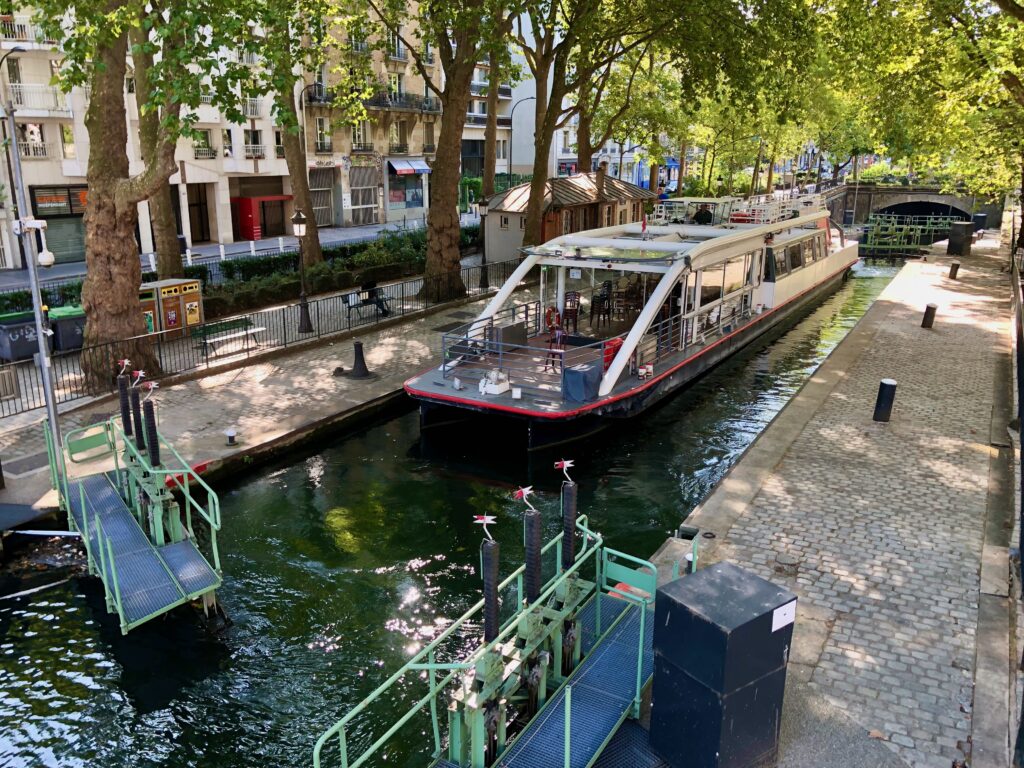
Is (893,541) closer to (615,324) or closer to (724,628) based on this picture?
(724,628)

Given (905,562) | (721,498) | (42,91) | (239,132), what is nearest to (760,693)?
(905,562)

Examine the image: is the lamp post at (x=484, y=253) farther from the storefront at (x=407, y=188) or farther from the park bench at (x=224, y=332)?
the storefront at (x=407, y=188)

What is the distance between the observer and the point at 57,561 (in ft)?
36.2

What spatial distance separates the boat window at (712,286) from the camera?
2016 cm

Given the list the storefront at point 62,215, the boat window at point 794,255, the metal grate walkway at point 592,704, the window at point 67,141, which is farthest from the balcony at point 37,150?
the metal grate walkway at point 592,704

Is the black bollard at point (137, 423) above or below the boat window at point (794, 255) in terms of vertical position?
below

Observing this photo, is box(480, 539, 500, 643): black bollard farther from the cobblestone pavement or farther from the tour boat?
the tour boat

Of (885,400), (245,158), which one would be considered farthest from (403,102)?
(885,400)

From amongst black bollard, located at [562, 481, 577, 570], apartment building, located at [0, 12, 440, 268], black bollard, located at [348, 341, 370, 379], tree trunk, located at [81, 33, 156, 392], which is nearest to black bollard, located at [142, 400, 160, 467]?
black bollard, located at [562, 481, 577, 570]

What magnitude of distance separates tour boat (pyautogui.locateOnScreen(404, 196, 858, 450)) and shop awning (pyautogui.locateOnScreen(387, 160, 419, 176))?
29903 mm

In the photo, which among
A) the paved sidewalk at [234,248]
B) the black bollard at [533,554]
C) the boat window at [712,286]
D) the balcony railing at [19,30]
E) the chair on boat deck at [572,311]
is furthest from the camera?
the balcony railing at [19,30]

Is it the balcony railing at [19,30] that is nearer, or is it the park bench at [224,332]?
the park bench at [224,332]

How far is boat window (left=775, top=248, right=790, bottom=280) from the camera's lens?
2395cm

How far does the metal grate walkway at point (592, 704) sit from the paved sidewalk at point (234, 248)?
846 inches
